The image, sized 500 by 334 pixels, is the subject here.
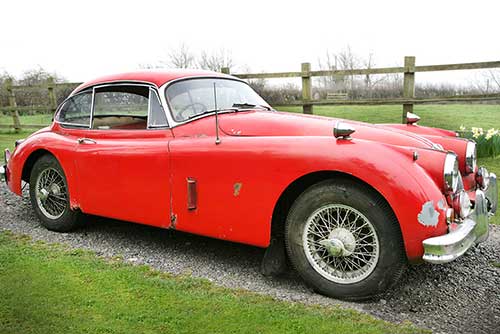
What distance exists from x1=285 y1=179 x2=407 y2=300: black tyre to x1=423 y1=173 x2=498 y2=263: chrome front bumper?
0.73ft

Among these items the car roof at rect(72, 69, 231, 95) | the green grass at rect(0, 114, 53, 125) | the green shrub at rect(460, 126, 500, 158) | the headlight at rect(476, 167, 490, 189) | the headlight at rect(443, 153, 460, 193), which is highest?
the car roof at rect(72, 69, 231, 95)

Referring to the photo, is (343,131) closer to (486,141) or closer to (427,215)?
(427,215)

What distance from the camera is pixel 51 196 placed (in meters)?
4.88

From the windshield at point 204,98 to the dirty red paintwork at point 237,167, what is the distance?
0.15m

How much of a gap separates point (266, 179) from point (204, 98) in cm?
129

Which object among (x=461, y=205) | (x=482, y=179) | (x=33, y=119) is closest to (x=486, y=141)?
(x=482, y=179)

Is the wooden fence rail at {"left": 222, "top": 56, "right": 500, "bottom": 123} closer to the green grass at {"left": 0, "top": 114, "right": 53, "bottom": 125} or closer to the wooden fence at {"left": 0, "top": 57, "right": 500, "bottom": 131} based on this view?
the wooden fence at {"left": 0, "top": 57, "right": 500, "bottom": 131}

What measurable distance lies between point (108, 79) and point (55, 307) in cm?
250

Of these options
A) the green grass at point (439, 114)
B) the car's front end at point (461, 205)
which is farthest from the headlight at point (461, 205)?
the green grass at point (439, 114)

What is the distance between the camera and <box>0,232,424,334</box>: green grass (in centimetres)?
274

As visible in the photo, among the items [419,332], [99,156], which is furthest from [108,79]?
[419,332]

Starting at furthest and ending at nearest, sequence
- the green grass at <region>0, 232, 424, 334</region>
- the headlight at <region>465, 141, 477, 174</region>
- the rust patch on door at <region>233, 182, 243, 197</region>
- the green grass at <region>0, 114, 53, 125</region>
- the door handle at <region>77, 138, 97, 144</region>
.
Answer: the green grass at <region>0, 114, 53, 125</region> → the door handle at <region>77, 138, 97, 144</region> → the headlight at <region>465, 141, 477, 174</region> → the rust patch on door at <region>233, 182, 243, 197</region> → the green grass at <region>0, 232, 424, 334</region>

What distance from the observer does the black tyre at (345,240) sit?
2.96m

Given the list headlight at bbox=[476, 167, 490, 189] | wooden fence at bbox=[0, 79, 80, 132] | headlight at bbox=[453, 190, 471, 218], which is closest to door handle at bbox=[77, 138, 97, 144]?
headlight at bbox=[453, 190, 471, 218]
